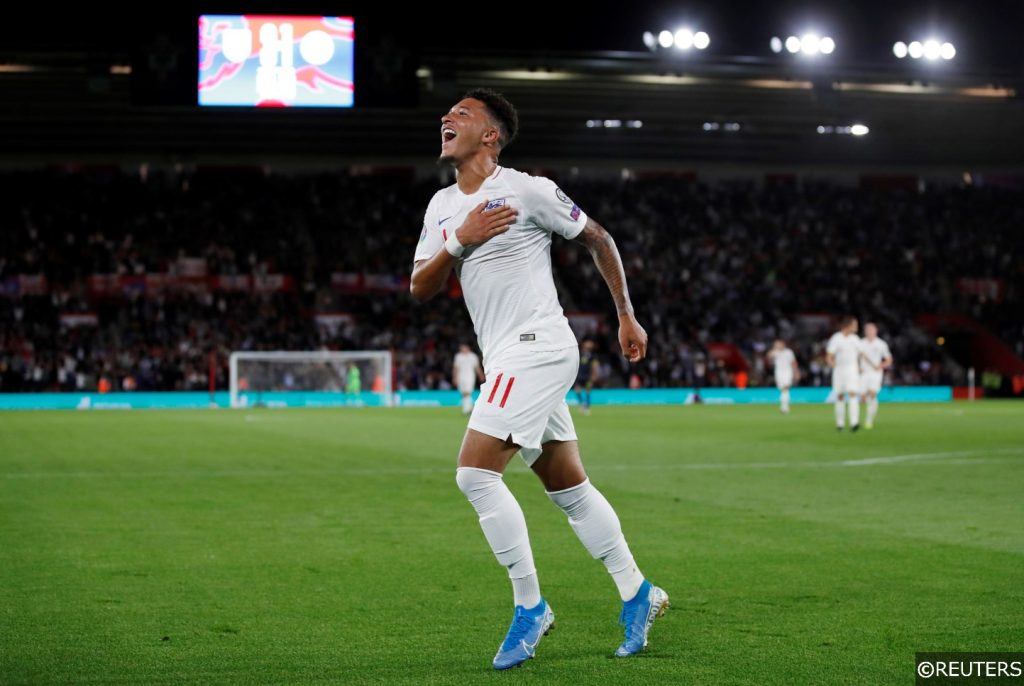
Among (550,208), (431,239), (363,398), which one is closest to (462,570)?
(431,239)

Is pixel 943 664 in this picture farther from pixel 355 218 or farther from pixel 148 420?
pixel 355 218

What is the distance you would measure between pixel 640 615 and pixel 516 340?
133 cm

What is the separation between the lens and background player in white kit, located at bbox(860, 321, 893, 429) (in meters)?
24.8

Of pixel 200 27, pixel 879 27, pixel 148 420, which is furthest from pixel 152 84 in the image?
pixel 879 27

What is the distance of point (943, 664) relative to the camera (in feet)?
16.3

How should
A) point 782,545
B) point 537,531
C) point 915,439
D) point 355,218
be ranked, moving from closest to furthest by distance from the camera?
point 782,545, point 537,531, point 915,439, point 355,218

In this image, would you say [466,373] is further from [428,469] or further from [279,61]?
[428,469]

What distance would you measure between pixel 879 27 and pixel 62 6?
18499 mm

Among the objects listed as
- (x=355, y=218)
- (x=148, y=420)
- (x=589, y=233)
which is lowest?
(x=148, y=420)

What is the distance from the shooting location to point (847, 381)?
23.7 metres

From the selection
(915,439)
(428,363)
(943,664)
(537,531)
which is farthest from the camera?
(428,363)

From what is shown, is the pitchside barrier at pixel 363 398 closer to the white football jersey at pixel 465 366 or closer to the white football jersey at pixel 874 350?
the white football jersey at pixel 465 366

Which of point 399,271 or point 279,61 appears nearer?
point 279,61

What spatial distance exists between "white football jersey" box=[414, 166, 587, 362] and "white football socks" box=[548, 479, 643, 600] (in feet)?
2.22
